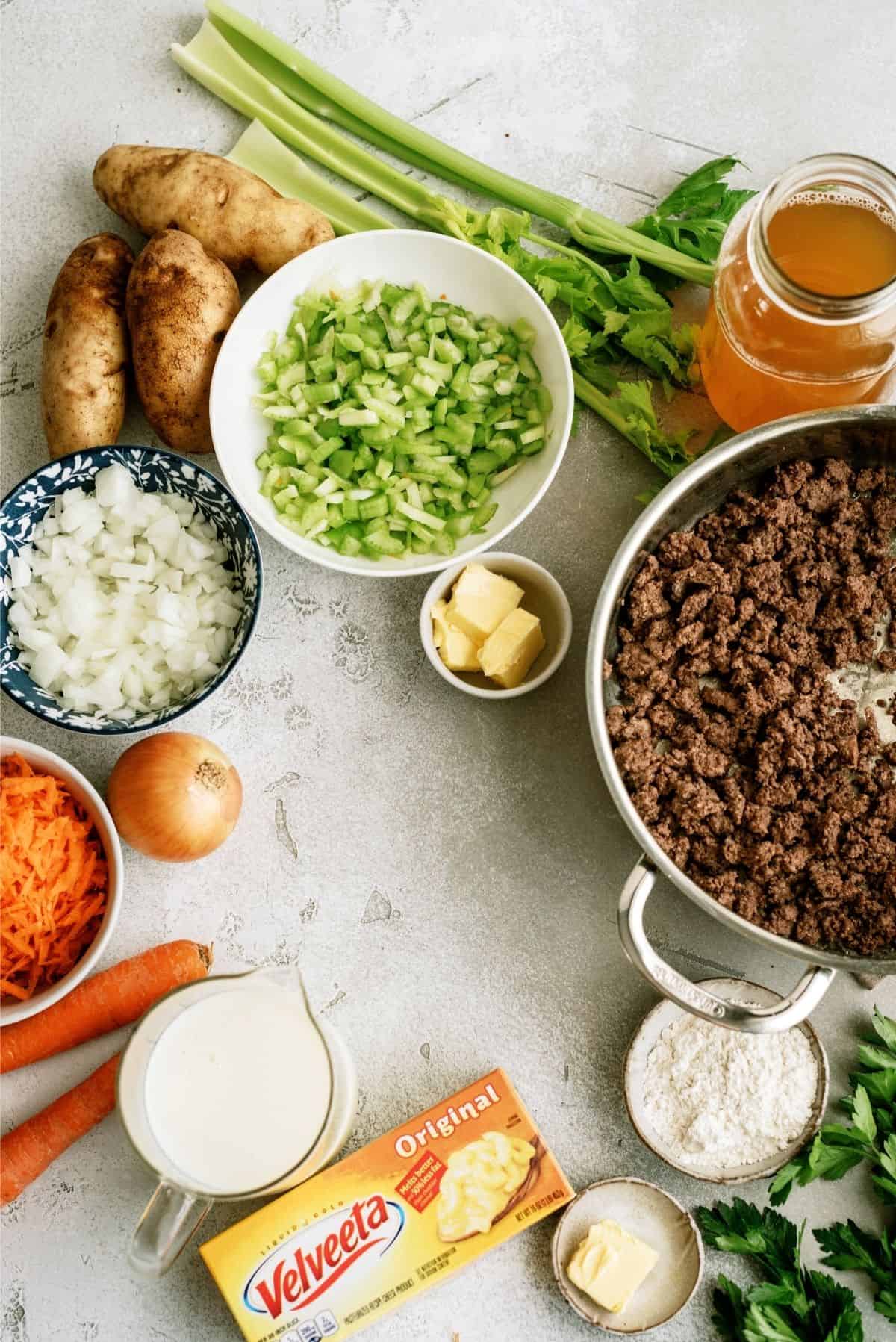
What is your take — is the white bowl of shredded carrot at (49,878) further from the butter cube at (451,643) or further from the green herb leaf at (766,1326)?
the green herb leaf at (766,1326)

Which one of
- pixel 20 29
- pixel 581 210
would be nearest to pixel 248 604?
pixel 581 210

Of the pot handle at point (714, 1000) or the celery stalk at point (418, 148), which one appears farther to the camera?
the celery stalk at point (418, 148)

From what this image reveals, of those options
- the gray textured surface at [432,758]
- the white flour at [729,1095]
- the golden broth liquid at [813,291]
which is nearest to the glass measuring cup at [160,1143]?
the gray textured surface at [432,758]

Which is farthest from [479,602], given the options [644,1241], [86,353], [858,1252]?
[858,1252]

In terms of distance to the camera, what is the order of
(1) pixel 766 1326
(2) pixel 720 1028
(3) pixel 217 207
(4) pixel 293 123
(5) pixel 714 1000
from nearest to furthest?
(5) pixel 714 1000 → (1) pixel 766 1326 → (2) pixel 720 1028 → (3) pixel 217 207 → (4) pixel 293 123

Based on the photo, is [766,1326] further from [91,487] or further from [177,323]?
[177,323]

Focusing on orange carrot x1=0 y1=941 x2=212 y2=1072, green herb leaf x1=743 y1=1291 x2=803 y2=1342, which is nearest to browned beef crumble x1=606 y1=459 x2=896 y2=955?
green herb leaf x1=743 y1=1291 x2=803 y2=1342

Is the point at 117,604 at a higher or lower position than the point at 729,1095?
higher

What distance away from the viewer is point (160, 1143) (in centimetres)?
154

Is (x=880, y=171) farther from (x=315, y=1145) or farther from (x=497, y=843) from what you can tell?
(x=315, y=1145)

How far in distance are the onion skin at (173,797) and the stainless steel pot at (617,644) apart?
559 millimetres

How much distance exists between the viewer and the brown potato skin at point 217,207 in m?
1.79

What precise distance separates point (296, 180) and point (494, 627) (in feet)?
2.64

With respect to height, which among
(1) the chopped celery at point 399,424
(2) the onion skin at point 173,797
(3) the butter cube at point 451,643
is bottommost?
(2) the onion skin at point 173,797
